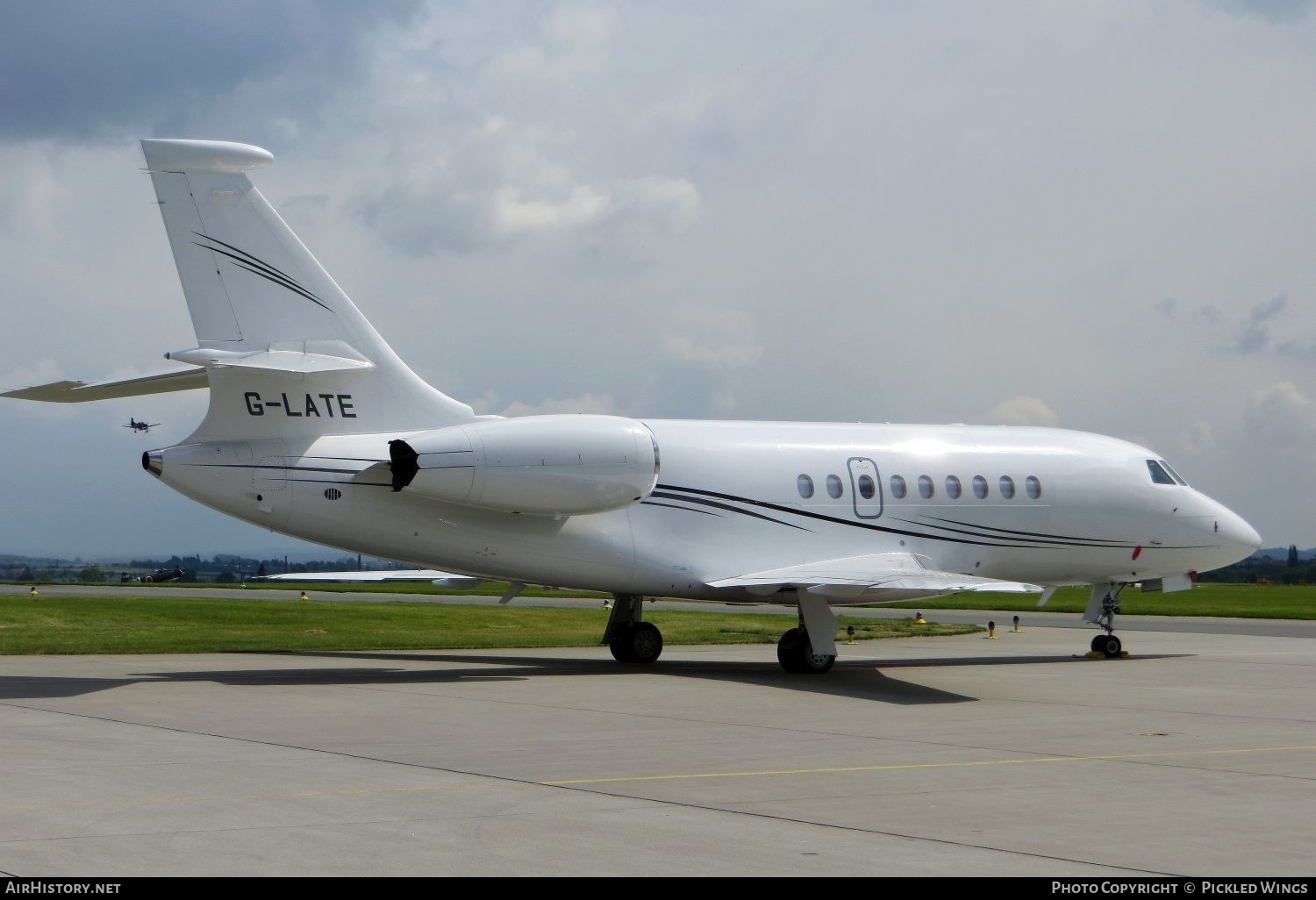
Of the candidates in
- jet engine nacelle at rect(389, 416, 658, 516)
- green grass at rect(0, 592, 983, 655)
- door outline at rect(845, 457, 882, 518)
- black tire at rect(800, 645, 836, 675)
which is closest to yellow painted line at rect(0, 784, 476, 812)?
jet engine nacelle at rect(389, 416, 658, 516)

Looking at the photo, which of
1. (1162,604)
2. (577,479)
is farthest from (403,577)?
(1162,604)

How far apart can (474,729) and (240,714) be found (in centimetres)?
278

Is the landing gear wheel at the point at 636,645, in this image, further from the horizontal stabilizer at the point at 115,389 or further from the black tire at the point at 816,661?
the horizontal stabilizer at the point at 115,389

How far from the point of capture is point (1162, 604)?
54.9 metres

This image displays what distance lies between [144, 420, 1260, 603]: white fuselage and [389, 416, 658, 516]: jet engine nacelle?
0.90 ft

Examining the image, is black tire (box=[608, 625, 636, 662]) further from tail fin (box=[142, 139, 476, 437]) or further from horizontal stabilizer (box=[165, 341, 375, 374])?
horizontal stabilizer (box=[165, 341, 375, 374])

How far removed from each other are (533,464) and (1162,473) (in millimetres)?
12795

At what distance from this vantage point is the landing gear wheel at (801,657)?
21.6 meters

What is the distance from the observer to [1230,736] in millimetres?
14859

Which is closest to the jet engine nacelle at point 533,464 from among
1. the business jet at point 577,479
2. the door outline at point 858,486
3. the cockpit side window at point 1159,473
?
the business jet at point 577,479

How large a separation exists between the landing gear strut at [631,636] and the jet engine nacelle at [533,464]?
3.45 meters

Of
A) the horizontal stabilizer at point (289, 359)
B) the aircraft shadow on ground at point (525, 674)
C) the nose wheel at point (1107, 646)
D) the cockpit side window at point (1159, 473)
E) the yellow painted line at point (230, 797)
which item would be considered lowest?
the yellow painted line at point (230, 797)

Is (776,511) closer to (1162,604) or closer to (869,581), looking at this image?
(869,581)
